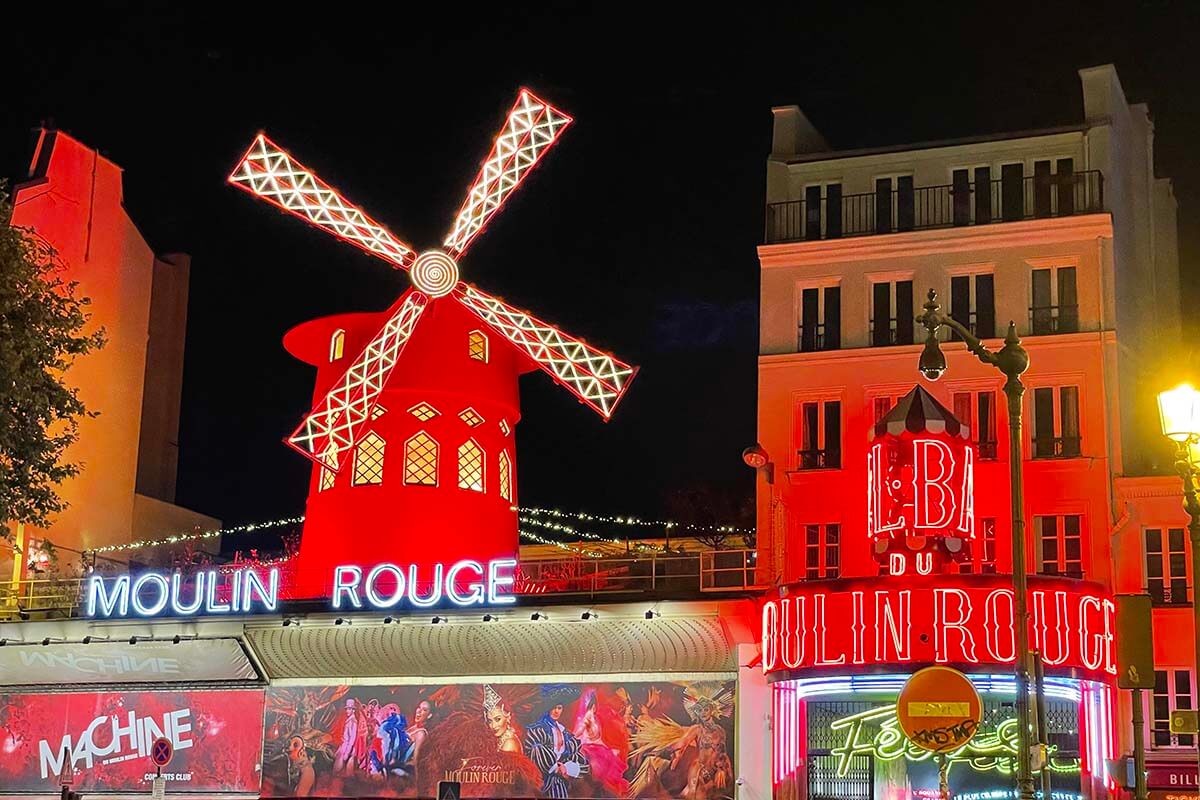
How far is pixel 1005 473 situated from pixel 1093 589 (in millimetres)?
2187

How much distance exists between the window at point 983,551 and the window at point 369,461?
28.2ft

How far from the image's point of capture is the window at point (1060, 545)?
21.0 metres

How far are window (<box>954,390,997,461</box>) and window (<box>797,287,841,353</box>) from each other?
6.09 ft

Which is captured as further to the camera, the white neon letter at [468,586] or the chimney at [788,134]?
the chimney at [788,134]

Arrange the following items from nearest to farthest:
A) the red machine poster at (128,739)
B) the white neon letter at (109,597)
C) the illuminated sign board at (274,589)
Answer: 1. the illuminated sign board at (274,589)
2. the white neon letter at (109,597)
3. the red machine poster at (128,739)

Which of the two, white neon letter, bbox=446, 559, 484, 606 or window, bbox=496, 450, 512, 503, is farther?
window, bbox=496, 450, 512, 503

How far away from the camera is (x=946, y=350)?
22031 millimetres

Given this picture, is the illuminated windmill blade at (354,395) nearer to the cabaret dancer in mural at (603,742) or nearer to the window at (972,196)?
the cabaret dancer in mural at (603,742)

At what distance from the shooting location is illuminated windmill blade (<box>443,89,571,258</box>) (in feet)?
82.1

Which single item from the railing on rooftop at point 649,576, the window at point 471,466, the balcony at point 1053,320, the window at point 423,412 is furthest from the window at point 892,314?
the window at point 423,412

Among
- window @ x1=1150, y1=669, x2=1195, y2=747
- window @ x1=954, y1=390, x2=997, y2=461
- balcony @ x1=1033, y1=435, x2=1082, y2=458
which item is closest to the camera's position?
window @ x1=1150, y1=669, x2=1195, y2=747

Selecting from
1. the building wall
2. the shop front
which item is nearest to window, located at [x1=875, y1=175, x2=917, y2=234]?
the shop front

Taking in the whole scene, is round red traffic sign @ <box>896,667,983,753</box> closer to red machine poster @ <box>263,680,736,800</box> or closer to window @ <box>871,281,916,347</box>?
red machine poster @ <box>263,680,736,800</box>

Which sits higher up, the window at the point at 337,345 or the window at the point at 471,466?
the window at the point at 337,345
